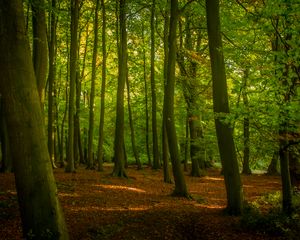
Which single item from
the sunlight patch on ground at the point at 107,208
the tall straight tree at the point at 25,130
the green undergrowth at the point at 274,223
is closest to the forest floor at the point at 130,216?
the sunlight patch on ground at the point at 107,208

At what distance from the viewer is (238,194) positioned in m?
10.2

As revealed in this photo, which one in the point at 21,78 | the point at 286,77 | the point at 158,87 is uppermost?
the point at 158,87

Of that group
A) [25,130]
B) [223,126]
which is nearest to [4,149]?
[223,126]

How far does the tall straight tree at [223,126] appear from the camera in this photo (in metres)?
10.2

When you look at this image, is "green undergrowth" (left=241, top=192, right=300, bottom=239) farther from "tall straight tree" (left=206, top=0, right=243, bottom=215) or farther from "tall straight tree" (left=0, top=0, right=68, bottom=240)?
"tall straight tree" (left=0, top=0, right=68, bottom=240)

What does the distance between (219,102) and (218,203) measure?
16.5 ft

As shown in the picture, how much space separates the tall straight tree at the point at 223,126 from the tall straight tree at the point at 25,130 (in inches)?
229

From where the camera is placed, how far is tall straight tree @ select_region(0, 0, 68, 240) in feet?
18.5

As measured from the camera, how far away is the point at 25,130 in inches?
223

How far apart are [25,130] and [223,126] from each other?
6237mm

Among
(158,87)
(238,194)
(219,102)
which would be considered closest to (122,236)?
(238,194)

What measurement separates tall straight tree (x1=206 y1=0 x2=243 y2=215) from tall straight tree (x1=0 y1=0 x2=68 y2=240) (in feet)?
19.1

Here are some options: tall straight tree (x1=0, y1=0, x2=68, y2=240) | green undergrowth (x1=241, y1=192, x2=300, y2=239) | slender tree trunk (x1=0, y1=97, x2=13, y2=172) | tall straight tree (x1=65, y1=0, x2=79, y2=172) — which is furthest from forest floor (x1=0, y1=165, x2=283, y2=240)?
tall straight tree (x1=65, y1=0, x2=79, y2=172)

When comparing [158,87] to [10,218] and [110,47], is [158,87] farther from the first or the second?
[10,218]
